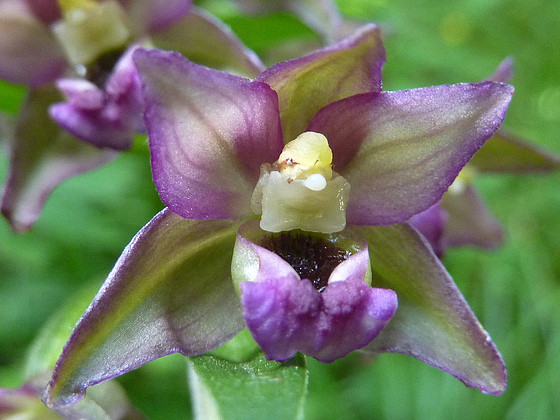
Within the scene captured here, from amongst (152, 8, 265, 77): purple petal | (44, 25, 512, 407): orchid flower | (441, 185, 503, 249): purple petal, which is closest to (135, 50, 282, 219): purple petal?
(44, 25, 512, 407): orchid flower

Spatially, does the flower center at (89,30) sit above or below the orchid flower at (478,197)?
above

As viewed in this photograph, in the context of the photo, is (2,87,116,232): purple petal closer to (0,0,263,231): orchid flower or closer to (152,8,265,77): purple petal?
(0,0,263,231): orchid flower

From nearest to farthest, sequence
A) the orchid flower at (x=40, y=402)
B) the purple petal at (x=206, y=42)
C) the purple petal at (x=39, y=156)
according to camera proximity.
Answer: the orchid flower at (x=40, y=402) < the purple petal at (x=39, y=156) < the purple petal at (x=206, y=42)

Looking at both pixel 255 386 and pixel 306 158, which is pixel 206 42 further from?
pixel 255 386

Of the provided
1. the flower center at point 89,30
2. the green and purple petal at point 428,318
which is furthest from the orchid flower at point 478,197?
the flower center at point 89,30

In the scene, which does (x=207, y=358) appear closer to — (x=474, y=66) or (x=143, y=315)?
(x=143, y=315)

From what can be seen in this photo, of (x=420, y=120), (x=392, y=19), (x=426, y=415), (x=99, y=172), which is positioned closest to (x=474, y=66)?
(x=392, y=19)

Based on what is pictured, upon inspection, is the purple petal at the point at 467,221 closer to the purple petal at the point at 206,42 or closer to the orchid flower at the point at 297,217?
the purple petal at the point at 206,42
